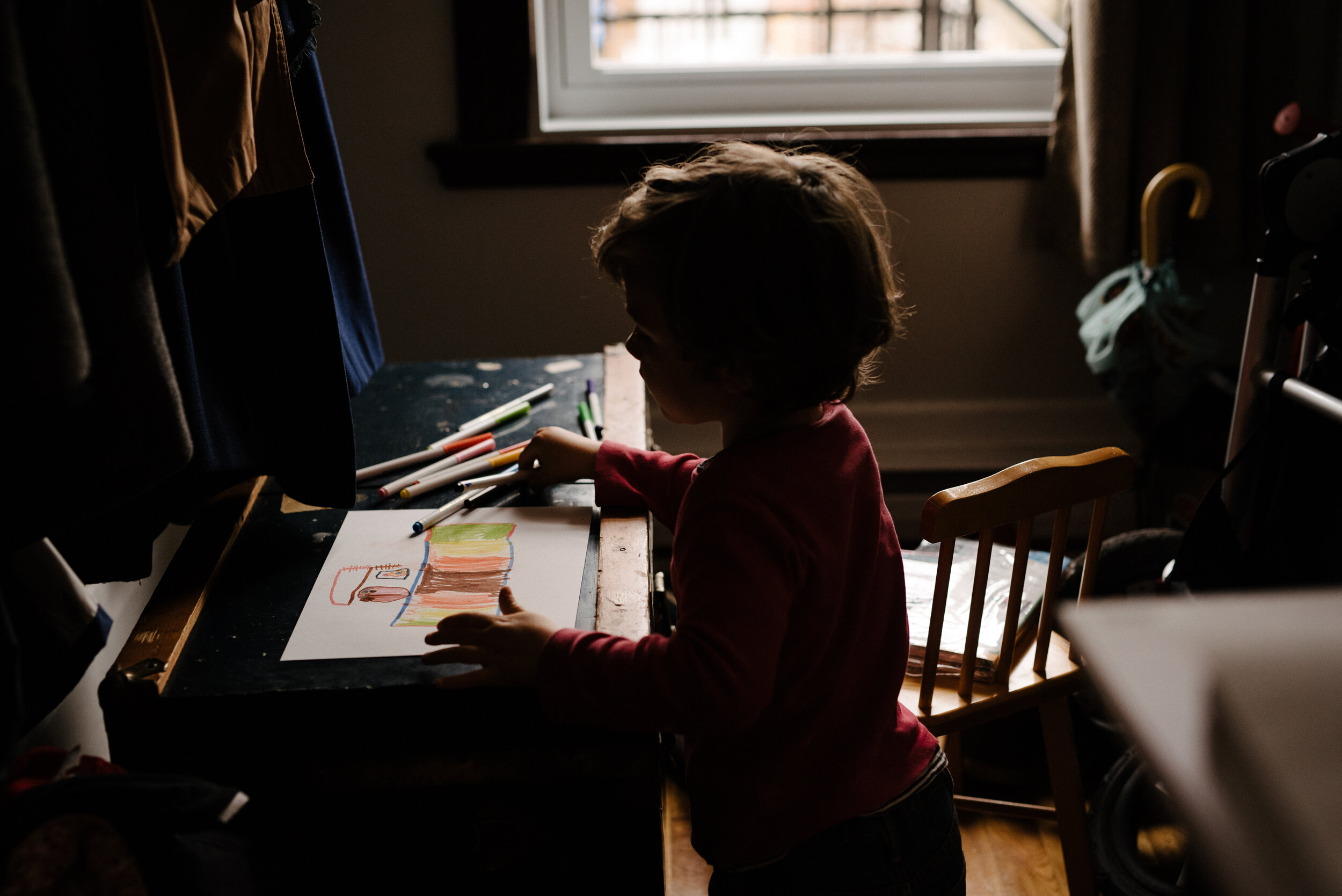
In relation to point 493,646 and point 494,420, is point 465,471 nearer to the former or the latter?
point 494,420

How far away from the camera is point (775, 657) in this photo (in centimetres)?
61

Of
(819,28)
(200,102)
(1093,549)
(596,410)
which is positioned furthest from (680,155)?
(200,102)

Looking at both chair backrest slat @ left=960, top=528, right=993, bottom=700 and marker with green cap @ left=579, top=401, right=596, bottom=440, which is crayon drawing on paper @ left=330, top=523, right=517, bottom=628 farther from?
chair backrest slat @ left=960, top=528, right=993, bottom=700

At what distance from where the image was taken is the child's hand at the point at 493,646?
60cm

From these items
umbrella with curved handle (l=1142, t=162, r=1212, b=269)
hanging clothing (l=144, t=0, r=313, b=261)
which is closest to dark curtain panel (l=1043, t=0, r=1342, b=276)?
umbrella with curved handle (l=1142, t=162, r=1212, b=269)

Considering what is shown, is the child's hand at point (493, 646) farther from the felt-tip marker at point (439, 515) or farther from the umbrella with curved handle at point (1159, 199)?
the umbrella with curved handle at point (1159, 199)

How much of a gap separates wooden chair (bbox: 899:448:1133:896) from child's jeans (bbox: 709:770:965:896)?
0.59 feet

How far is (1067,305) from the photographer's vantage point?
180 centimetres

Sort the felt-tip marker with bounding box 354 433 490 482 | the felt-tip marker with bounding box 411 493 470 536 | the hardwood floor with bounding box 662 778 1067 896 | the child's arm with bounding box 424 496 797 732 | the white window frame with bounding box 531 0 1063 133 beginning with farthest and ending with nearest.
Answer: the white window frame with bounding box 531 0 1063 133 → the hardwood floor with bounding box 662 778 1067 896 → the felt-tip marker with bounding box 354 433 490 482 → the felt-tip marker with bounding box 411 493 470 536 → the child's arm with bounding box 424 496 797 732

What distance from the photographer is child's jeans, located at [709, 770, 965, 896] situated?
70cm

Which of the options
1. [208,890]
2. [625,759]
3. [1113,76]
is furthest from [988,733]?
[208,890]

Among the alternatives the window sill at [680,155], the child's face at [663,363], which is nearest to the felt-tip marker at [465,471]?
the child's face at [663,363]

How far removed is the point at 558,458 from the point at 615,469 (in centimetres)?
6

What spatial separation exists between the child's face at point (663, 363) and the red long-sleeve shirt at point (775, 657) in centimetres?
4
